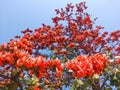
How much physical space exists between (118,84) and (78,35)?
35.5 feet

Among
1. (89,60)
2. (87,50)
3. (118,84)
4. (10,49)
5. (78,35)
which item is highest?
(78,35)

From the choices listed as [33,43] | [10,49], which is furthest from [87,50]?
[10,49]

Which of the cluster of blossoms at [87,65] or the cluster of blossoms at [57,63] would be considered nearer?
the cluster of blossoms at [87,65]

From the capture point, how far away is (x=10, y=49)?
8.43 m

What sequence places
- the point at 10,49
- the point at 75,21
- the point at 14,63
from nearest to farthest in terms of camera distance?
the point at 14,63 < the point at 10,49 < the point at 75,21

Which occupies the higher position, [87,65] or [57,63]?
[57,63]

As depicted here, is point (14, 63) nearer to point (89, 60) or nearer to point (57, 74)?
point (57, 74)

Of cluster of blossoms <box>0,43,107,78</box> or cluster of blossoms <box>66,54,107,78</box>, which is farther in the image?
cluster of blossoms <box>0,43,107,78</box>

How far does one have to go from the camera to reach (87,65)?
23.5 ft

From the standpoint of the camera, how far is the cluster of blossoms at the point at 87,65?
6968mm

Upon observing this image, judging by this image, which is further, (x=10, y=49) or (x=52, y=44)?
(x=52, y=44)

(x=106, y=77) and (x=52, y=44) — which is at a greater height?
(x=52, y=44)

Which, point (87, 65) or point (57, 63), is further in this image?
point (57, 63)

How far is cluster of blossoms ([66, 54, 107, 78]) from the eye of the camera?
6968 millimetres
